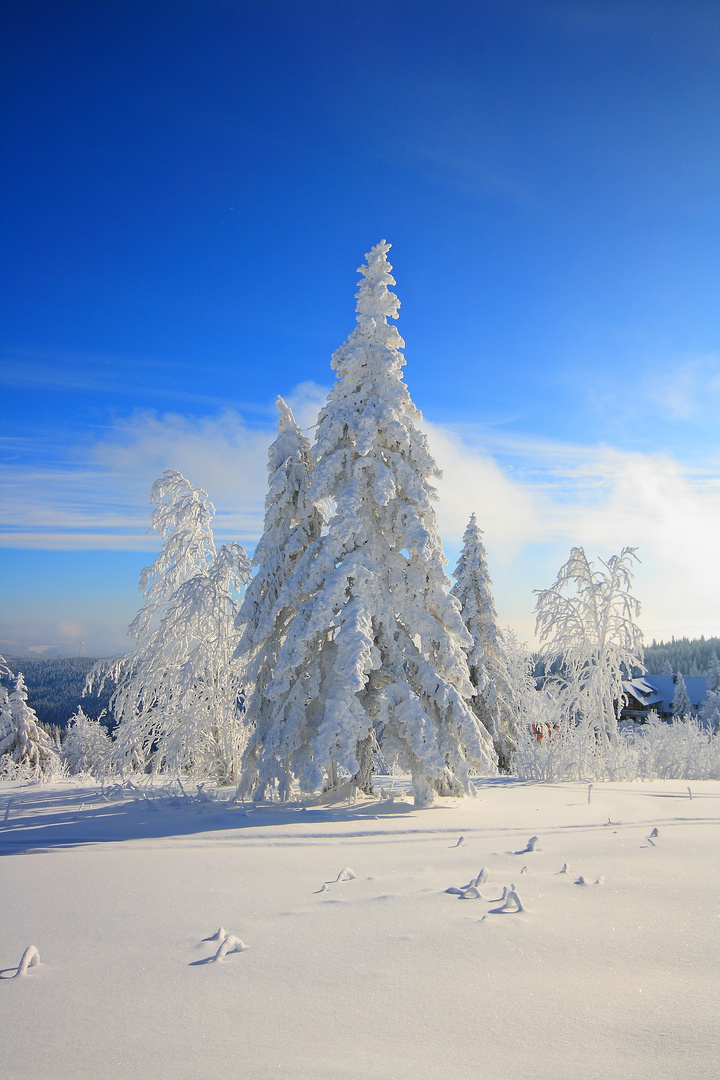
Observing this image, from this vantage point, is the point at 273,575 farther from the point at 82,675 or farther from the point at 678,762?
the point at 82,675

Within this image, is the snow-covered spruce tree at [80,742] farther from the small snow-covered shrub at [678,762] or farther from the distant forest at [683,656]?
the distant forest at [683,656]

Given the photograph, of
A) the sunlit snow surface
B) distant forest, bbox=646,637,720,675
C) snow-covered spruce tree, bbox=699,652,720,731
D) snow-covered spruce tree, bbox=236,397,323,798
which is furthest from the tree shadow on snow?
distant forest, bbox=646,637,720,675

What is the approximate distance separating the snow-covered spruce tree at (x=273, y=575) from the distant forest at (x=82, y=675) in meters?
84.1

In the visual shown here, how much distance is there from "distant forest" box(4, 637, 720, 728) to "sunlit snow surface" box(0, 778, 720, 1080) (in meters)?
89.2

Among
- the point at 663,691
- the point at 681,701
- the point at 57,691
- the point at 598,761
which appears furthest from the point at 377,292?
the point at 57,691

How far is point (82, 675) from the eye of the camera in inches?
4493

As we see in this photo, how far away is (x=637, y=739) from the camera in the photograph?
2330cm

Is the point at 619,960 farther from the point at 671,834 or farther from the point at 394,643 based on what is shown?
the point at 394,643

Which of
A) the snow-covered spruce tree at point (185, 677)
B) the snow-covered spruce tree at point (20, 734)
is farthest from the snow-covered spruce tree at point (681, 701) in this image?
the snow-covered spruce tree at point (185, 677)

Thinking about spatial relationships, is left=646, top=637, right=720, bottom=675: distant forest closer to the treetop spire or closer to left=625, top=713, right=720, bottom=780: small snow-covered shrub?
left=625, top=713, right=720, bottom=780: small snow-covered shrub

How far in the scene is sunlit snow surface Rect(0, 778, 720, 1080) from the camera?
286 centimetres

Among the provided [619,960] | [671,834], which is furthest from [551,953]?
[671,834]

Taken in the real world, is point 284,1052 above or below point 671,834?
above

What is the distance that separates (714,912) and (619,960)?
1384mm
